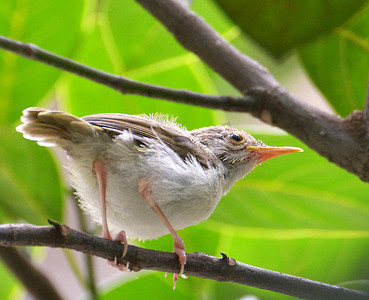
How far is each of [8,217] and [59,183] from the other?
240 millimetres

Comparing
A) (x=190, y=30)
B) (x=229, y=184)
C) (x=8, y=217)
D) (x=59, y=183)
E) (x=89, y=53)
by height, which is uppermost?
(x=190, y=30)

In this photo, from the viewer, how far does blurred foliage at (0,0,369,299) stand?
1.31 metres

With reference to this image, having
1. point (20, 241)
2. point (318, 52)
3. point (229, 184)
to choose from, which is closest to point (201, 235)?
point (229, 184)

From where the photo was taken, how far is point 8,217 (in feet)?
5.13

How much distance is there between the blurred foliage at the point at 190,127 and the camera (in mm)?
1314

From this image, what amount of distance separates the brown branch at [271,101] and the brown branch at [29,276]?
29.5 inches

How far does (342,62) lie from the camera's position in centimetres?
131

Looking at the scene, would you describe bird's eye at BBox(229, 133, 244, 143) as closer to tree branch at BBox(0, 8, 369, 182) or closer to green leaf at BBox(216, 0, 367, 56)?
tree branch at BBox(0, 8, 369, 182)

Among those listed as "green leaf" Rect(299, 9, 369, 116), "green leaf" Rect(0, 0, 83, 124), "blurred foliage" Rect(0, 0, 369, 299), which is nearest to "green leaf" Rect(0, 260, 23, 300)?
"blurred foliage" Rect(0, 0, 369, 299)

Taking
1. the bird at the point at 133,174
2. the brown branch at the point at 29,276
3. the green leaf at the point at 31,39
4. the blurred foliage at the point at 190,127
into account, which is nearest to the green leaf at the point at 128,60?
the blurred foliage at the point at 190,127

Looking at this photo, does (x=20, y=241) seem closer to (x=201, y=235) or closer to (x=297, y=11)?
(x=297, y=11)

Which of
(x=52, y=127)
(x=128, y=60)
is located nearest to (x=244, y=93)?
(x=52, y=127)

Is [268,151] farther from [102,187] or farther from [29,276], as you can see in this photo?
[29,276]

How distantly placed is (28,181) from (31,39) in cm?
43
